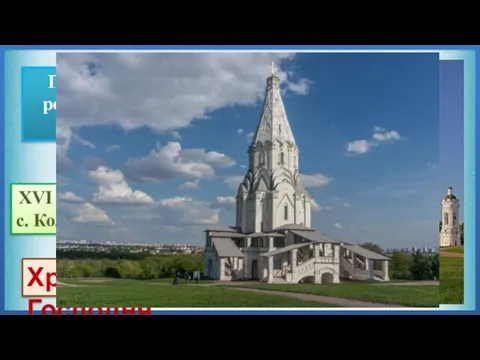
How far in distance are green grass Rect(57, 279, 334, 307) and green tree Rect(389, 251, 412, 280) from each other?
1.67m

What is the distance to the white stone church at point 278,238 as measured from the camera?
28.3 ft

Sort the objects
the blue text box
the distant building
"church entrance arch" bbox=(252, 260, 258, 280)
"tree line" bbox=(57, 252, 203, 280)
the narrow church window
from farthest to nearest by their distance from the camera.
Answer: the narrow church window < "church entrance arch" bbox=(252, 260, 258, 280) < "tree line" bbox=(57, 252, 203, 280) < the distant building < the blue text box

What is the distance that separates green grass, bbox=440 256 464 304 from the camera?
7.72 metres

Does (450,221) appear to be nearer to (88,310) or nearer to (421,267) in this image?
(421,267)

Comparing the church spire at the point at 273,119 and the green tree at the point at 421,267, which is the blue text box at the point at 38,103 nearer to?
the church spire at the point at 273,119

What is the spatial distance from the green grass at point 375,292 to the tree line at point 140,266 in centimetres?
130

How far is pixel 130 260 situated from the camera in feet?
28.3

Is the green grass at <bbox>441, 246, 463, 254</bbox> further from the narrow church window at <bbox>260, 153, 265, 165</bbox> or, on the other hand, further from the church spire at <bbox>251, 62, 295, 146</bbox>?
the narrow church window at <bbox>260, 153, 265, 165</bbox>

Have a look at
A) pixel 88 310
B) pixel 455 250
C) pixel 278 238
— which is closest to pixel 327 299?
pixel 278 238

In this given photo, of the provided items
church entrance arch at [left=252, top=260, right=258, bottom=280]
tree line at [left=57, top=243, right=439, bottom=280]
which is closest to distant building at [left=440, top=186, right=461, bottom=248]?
tree line at [left=57, top=243, right=439, bottom=280]

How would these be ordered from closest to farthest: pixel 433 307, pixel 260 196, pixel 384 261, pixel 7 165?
pixel 7 165 → pixel 433 307 → pixel 384 261 → pixel 260 196
